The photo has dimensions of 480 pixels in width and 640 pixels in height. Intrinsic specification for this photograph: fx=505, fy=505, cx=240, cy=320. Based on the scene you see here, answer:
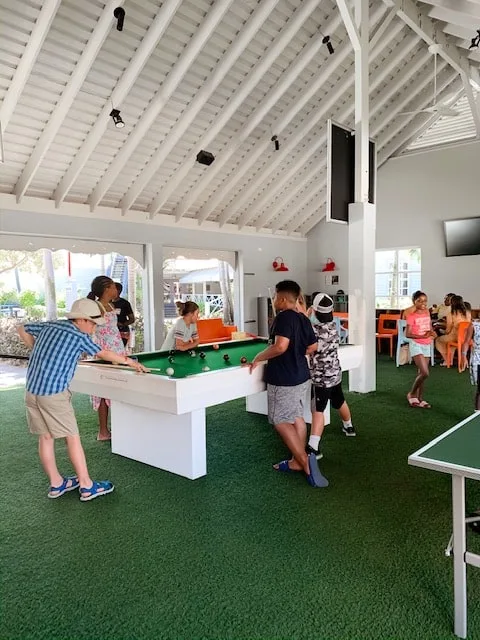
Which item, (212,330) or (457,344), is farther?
(212,330)

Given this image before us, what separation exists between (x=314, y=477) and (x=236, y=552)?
106cm

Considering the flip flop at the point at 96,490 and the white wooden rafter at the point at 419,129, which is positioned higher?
the white wooden rafter at the point at 419,129

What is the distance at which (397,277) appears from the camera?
37.4 ft

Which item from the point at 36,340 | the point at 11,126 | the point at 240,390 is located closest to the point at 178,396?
the point at 240,390

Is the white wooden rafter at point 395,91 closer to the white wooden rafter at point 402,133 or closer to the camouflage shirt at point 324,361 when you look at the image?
the white wooden rafter at point 402,133


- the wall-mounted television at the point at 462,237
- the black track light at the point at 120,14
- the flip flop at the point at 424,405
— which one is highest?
the black track light at the point at 120,14

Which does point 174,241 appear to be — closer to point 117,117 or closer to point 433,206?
point 117,117

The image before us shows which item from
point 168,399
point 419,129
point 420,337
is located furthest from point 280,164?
point 168,399

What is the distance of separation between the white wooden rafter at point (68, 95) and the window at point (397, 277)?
773 centimetres

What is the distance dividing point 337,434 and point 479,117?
7.46 m

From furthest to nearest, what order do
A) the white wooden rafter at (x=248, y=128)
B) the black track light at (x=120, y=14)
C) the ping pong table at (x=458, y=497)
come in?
the white wooden rafter at (x=248, y=128), the black track light at (x=120, y=14), the ping pong table at (x=458, y=497)

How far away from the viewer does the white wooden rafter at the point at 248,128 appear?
23.2 ft

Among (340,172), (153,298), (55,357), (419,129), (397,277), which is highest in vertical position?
(419,129)


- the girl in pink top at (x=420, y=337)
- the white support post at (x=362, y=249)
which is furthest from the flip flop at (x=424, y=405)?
the white support post at (x=362, y=249)
